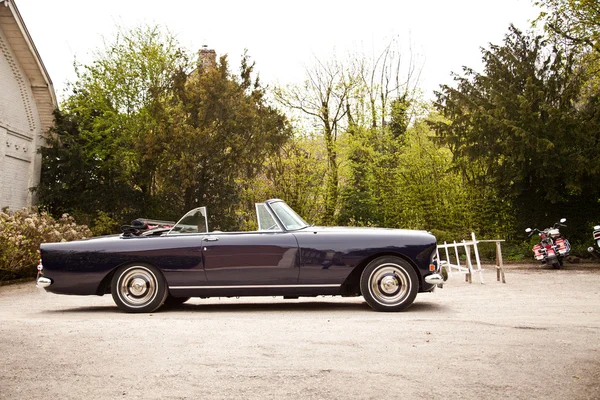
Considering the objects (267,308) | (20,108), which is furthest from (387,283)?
(20,108)

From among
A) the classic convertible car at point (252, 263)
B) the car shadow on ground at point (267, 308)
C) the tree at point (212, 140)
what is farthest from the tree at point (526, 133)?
the classic convertible car at point (252, 263)

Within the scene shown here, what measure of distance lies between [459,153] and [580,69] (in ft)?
16.2

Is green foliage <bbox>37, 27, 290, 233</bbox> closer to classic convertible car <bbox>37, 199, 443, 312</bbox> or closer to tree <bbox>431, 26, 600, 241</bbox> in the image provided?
tree <bbox>431, 26, 600, 241</bbox>

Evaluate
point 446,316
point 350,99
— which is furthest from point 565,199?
point 446,316

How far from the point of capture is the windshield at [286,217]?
367 inches

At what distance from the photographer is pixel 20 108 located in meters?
24.0

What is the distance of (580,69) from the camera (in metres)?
24.0

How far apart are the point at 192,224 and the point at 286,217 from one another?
50.5 inches

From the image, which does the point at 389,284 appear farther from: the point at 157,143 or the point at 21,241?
the point at 157,143

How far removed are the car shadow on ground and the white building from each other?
14.1m

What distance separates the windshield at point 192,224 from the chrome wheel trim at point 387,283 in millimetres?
2371

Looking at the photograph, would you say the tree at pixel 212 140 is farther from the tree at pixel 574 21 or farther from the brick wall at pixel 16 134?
the tree at pixel 574 21

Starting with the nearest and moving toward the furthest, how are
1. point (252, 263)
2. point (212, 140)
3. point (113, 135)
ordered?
point (252, 263) → point (212, 140) → point (113, 135)

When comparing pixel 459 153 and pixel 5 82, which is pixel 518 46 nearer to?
pixel 459 153
